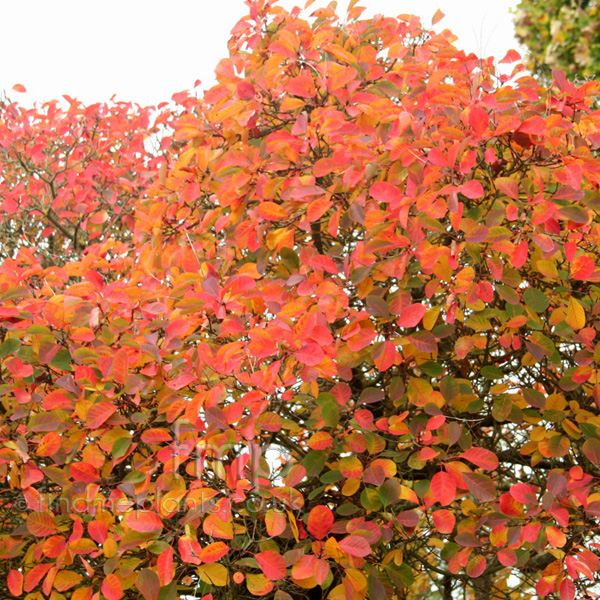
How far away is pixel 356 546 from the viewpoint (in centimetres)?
187

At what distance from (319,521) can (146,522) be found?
1.65ft

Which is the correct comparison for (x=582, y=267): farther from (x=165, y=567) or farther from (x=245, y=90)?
(x=165, y=567)

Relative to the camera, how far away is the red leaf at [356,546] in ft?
6.05

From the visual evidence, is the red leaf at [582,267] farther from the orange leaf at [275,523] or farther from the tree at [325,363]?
the orange leaf at [275,523]

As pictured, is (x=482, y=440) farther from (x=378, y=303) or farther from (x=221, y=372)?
(x=221, y=372)

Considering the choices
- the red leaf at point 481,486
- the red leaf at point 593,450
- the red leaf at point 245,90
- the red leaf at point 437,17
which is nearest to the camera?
the red leaf at point 481,486

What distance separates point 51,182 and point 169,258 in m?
2.26

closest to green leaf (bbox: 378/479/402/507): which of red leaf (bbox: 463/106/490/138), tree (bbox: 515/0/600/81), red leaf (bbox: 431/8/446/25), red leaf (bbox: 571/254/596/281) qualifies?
red leaf (bbox: 571/254/596/281)

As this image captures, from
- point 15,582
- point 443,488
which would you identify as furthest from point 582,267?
point 15,582

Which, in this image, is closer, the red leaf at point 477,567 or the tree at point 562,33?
the red leaf at point 477,567

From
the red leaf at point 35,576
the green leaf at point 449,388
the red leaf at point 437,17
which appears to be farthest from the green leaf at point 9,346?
the red leaf at point 437,17

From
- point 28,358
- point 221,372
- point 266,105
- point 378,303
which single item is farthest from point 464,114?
point 28,358

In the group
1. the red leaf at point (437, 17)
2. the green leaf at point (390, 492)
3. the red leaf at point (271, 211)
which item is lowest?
the green leaf at point (390, 492)

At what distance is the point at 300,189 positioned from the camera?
220 centimetres
